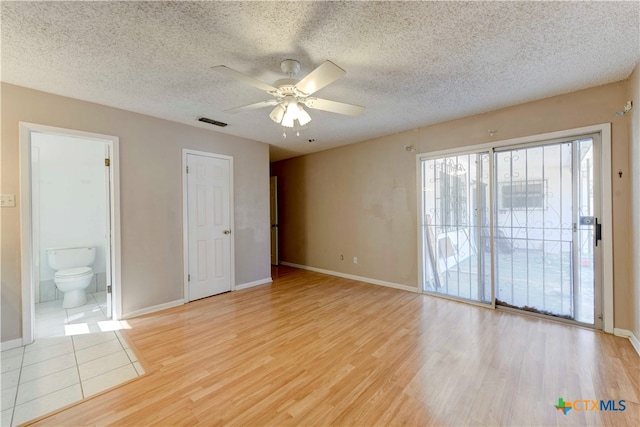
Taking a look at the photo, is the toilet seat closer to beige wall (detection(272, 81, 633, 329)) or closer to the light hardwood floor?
the light hardwood floor

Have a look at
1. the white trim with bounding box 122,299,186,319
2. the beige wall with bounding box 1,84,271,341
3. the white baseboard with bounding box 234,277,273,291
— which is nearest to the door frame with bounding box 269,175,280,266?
the white baseboard with bounding box 234,277,273,291

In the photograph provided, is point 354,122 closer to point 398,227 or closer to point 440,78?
point 440,78

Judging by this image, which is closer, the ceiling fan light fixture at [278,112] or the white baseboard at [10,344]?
the ceiling fan light fixture at [278,112]

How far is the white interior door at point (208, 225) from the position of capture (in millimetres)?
3730

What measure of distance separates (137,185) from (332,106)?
2622 mm

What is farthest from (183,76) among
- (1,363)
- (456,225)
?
(456,225)

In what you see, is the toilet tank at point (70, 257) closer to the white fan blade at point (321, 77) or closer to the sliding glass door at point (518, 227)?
the white fan blade at point (321, 77)

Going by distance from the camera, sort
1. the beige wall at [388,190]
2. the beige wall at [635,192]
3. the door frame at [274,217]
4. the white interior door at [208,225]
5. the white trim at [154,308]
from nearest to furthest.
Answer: the beige wall at [635,192], the beige wall at [388,190], the white trim at [154,308], the white interior door at [208,225], the door frame at [274,217]

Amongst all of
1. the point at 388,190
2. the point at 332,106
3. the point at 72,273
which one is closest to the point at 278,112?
the point at 332,106

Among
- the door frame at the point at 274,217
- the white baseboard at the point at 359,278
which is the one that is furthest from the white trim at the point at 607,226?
the door frame at the point at 274,217

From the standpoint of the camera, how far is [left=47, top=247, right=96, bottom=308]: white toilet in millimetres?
3352

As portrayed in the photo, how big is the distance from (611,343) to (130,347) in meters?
4.49

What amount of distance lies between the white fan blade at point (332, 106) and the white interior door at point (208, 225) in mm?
2339

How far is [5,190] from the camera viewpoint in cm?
241
